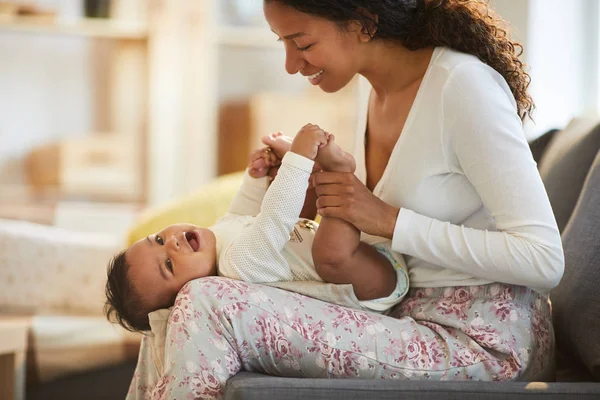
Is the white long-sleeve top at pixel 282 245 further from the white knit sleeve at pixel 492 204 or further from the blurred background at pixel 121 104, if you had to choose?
the blurred background at pixel 121 104

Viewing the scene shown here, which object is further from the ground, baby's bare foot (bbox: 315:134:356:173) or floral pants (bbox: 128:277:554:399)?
baby's bare foot (bbox: 315:134:356:173)

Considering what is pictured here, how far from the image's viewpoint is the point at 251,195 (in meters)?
1.81

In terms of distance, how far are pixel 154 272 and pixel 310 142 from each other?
401 mm

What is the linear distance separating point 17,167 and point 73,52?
58 centimetres

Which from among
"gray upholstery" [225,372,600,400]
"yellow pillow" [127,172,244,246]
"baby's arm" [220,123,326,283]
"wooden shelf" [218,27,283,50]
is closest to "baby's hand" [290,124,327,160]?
"baby's arm" [220,123,326,283]

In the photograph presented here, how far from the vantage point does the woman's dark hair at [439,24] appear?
152cm

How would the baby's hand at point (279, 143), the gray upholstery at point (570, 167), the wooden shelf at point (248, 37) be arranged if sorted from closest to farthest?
the baby's hand at point (279, 143) < the gray upholstery at point (570, 167) < the wooden shelf at point (248, 37)

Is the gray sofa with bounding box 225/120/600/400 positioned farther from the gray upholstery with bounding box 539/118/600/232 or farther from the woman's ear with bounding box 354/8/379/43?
the woman's ear with bounding box 354/8/379/43

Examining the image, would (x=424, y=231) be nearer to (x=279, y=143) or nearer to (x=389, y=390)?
(x=389, y=390)

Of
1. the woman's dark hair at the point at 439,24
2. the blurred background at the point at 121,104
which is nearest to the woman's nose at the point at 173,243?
the woman's dark hair at the point at 439,24

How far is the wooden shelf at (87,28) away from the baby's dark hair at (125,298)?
232 cm

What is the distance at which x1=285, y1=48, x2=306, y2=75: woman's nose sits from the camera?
5.15ft

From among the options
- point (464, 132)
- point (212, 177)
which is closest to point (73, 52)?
point (212, 177)

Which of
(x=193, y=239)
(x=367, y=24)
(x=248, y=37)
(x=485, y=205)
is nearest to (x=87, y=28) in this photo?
(x=248, y=37)
